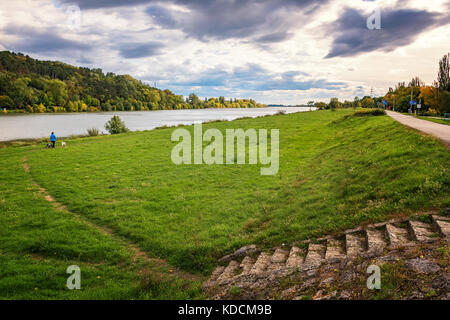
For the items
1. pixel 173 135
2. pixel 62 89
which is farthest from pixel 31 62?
pixel 173 135

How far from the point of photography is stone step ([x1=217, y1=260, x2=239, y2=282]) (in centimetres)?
928

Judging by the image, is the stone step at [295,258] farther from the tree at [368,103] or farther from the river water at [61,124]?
the tree at [368,103]

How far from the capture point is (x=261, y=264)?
9680mm

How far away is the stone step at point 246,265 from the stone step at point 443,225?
6.24 metres

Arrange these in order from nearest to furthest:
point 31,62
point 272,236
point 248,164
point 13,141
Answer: point 272,236 → point 248,164 → point 13,141 → point 31,62

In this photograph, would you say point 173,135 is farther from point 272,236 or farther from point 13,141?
point 272,236

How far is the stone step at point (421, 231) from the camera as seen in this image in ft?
26.2

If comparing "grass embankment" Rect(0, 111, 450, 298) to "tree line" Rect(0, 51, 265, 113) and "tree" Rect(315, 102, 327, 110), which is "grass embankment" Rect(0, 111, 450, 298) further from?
"tree line" Rect(0, 51, 265, 113)

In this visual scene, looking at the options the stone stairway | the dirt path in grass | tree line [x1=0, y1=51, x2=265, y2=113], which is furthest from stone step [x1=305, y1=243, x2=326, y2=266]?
tree line [x1=0, y1=51, x2=265, y2=113]

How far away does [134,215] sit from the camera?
1582 cm

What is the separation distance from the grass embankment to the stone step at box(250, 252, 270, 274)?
135 cm

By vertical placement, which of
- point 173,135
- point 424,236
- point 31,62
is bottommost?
point 424,236

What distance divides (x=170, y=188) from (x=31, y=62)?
23839 centimetres
